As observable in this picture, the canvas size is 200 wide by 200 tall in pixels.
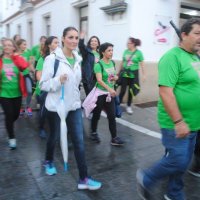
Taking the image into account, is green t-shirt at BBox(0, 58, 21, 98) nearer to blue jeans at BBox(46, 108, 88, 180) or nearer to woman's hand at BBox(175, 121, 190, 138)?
blue jeans at BBox(46, 108, 88, 180)

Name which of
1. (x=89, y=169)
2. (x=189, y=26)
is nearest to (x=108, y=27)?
(x=89, y=169)

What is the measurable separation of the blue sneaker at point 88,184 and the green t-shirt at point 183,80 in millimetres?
1111

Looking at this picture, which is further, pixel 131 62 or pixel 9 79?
pixel 131 62

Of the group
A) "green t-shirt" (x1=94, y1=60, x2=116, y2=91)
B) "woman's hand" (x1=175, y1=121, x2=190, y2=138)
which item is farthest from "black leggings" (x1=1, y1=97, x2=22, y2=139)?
"woman's hand" (x1=175, y1=121, x2=190, y2=138)

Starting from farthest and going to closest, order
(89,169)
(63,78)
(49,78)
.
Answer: (89,169) → (49,78) → (63,78)

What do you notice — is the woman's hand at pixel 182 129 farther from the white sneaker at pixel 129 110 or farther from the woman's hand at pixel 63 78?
the white sneaker at pixel 129 110

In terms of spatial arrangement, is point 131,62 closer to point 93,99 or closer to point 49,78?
point 93,99

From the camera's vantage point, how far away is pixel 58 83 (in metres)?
3.05

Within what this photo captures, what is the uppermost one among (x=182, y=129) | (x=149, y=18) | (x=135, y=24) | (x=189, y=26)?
(x=149, y=18)

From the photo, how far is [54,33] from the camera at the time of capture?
43.9ft

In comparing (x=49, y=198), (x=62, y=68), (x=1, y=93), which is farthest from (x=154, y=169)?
(x=1, y=93)

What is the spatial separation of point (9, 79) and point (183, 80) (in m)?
2.70

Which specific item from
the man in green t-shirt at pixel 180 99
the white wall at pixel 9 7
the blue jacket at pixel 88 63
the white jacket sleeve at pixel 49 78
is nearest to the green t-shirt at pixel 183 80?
the man in green t-shirt at pixel 180 99

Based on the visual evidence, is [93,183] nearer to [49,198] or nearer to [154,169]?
[49,198]
